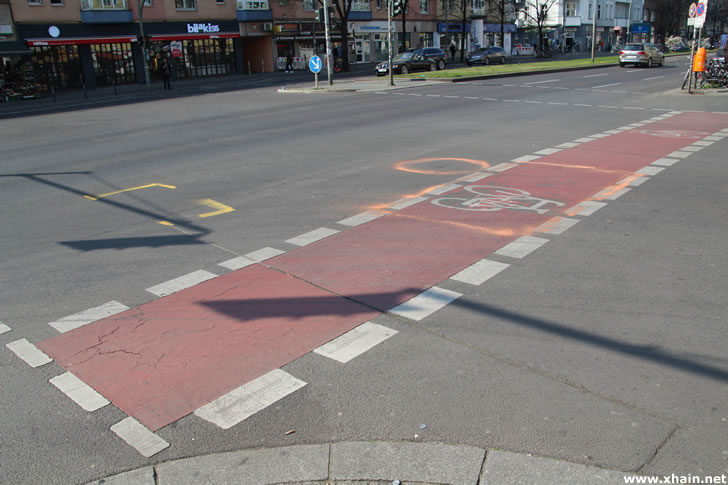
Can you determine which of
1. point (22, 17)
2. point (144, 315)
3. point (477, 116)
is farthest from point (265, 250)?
point (22, 17)

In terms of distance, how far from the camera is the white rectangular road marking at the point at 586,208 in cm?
777

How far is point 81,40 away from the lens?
134 feet

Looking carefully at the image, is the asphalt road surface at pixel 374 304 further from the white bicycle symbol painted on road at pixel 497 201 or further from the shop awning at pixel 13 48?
the shop awning at pixel 13 48

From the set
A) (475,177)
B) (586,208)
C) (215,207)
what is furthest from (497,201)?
(215,207)

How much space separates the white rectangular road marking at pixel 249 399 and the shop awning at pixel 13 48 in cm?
3971

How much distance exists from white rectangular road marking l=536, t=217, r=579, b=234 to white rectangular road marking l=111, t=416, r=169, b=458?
4.92 meters

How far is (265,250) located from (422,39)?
65.2 metres

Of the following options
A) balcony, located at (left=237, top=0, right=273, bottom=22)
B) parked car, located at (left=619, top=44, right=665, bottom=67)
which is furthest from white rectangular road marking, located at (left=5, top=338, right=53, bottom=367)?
balcony, located at (left=237, top=0, right=273, bottom=22)

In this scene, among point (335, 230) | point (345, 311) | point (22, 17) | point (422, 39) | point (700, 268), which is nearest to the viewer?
point (345, 311)

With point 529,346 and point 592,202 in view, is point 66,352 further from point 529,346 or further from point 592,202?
point 592,202

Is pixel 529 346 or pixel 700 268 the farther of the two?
pixel 700 268

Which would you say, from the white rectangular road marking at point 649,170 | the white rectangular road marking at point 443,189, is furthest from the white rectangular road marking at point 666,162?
the white rectangular road marking at point 443,189

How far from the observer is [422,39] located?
67688 millimetres

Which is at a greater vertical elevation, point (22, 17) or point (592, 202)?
point (22, 17)
